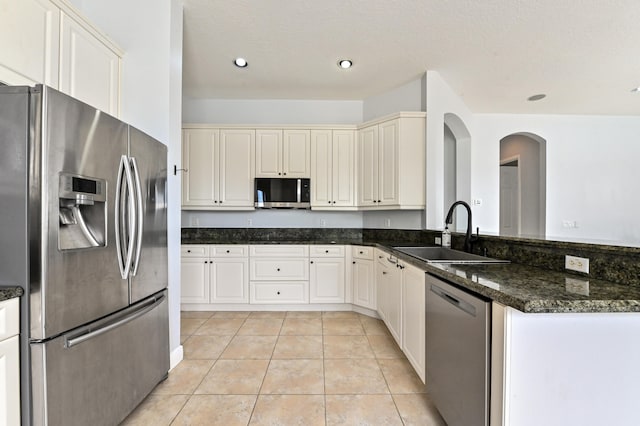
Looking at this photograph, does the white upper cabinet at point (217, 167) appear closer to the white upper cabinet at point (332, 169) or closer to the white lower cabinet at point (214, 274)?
the white lower cabinet at point (214, 274)

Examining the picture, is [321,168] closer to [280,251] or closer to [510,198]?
[280,251]

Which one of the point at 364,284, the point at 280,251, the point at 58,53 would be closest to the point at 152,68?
the point at 58,53

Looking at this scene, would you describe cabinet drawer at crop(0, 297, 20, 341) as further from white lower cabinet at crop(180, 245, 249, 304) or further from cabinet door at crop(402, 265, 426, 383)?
white lower cabinet at crop(180, 245, 249, 304)

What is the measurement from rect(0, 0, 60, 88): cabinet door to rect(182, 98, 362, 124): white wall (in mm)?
2273

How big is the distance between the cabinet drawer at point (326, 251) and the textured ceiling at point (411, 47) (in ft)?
6.76

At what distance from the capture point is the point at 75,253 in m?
1.21

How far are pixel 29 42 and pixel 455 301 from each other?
105 inches

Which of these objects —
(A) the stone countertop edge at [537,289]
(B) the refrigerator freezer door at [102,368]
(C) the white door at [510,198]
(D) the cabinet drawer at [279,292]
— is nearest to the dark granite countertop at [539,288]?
(A) the stone countertop edge at [537,289]

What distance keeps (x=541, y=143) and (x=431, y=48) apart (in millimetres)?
3411

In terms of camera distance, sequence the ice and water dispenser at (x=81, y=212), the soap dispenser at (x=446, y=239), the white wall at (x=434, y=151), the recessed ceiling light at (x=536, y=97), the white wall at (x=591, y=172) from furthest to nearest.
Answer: the white wall at (x=591, y=172), the recessed ceiling light at (x=536, y=97), the white wall at (x=434, y=151), the soap dispenser at (x=446, y=239), the ice and water dispenser at (x=81, y=212)

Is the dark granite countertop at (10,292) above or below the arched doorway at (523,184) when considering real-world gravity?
below

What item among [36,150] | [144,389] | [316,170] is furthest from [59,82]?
[316,170]

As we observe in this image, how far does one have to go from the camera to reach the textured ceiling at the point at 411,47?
224 cm

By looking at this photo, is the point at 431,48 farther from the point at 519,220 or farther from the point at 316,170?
the point at 519,220
